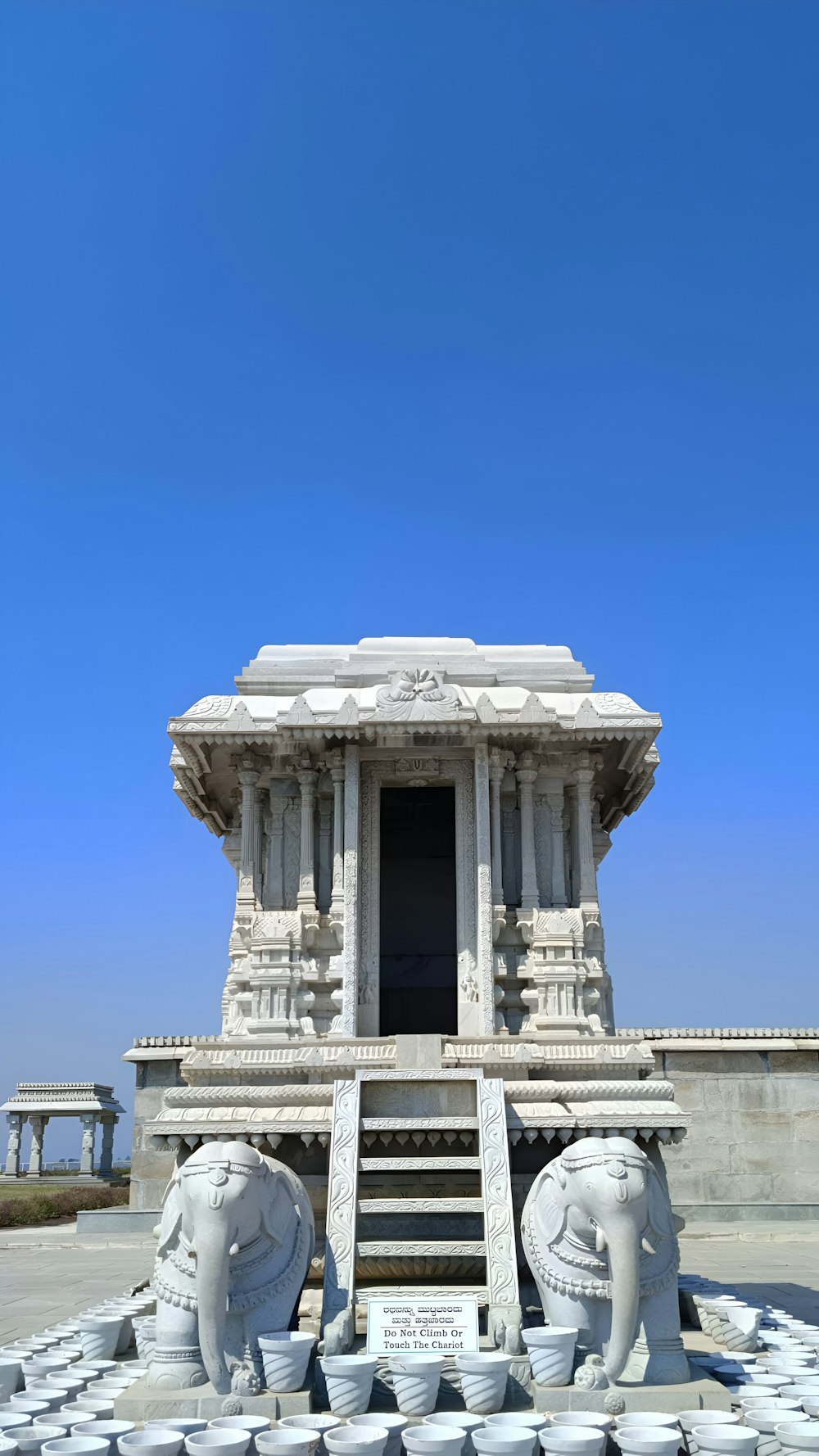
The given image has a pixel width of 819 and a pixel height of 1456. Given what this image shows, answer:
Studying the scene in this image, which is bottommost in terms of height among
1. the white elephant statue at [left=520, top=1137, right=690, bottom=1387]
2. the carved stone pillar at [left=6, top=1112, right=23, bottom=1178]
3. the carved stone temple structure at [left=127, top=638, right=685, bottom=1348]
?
the carved stone pillar at [left=6, top=1112, right=23, bottom=1178]

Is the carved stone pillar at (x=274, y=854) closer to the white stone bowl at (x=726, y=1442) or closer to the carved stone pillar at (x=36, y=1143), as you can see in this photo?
the white stone bowl at (x=726, y=1442)

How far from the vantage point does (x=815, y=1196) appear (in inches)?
820

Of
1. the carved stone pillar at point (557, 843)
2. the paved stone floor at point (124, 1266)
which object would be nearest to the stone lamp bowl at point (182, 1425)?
the paved stone floor at point (124, 1266)

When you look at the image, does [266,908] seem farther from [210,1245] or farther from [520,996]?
[210,1245]

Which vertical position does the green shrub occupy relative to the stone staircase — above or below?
below

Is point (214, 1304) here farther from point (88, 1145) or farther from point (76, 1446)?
point (88, 1145)

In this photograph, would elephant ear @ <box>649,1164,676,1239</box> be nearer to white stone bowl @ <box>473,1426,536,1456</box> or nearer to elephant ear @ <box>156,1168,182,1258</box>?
white stone bowl @ <box>473,1426,536,1456</box>

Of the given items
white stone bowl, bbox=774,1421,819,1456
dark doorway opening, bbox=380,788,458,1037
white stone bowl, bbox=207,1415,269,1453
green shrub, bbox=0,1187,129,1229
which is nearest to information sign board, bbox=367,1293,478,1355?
white stone bowl, bbox=207,1415,269,1453

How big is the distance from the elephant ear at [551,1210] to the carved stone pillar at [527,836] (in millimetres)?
5528

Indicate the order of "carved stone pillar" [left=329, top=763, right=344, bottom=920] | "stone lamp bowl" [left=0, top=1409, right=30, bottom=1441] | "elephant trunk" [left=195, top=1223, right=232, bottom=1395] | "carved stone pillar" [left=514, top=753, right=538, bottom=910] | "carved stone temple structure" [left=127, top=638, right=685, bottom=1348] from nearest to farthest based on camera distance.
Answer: "stone lamp bowl" [left=0, top=1409, right=30, bottom=1441], "elephant trunk" [left=195, top=1223, right=232, bottom=1395], "carved stone temple structure" [left=127, top=638, right=685, bottom=1348], "carved stone pillar" [left=329, top=763, right=344, bottom=920], "carved stone pillar" [left=514, top=753, right=538, bottom=910]

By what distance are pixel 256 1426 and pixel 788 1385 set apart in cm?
359

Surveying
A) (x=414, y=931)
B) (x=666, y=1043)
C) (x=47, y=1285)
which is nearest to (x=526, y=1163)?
(x=47, y=1285)

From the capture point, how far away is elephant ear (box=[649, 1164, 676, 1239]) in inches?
315

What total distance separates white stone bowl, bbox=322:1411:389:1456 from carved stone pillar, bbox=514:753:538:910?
736cm
